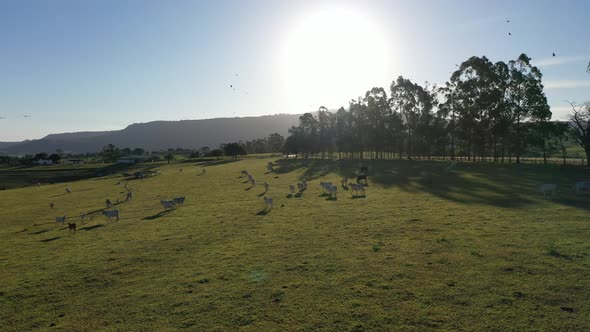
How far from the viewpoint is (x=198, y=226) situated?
85.4 feet

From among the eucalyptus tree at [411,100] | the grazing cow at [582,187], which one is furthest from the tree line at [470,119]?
the grazing cow at [582,187]

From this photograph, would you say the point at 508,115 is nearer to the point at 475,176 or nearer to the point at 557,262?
the point at 475,176

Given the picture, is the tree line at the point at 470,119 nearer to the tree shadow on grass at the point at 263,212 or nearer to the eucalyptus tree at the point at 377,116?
the eucalyptus tree at the point at 377,116

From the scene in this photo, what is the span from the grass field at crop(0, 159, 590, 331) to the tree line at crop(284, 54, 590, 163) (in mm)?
41699

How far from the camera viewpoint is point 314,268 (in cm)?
1622

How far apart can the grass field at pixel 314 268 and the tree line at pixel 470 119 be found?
41.7 metres

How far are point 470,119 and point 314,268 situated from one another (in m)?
A: 69.7

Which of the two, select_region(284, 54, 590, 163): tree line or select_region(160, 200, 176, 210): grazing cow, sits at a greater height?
select_region(284, 54, 590, 163): tree line

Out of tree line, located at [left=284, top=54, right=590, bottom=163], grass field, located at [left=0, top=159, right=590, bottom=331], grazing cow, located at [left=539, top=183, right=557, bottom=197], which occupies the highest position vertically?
tree line, located at [left=284, top=54, right=590, bottom=163]

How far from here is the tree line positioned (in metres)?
63.8

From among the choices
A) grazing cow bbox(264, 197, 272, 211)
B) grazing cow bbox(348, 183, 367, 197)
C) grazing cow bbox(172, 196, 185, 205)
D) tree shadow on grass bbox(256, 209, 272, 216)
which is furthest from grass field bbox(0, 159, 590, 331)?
grazing cow bbox(348, 183, 367, 197)

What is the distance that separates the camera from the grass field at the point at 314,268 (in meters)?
11.9

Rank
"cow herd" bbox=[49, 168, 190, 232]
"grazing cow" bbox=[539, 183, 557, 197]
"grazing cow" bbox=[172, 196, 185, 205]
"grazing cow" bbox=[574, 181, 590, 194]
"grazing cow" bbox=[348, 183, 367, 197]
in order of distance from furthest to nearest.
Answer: "grazing cow" bbox=[348, 183, 367, 197] < "grazing cow" bbox=[172, 196, 185, 205] < "grazing cow" bbox=[574, 181, 590, 194] < "grazing cow" bbox=[539, 183, 557, 197] < "cow herd" bbox=[49, 168, 190, 232]

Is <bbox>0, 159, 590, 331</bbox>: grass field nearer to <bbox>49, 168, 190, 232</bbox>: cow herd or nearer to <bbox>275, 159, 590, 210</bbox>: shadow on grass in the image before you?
<bbox>275, 159, 590, 210</bbox>: shadow on grass
